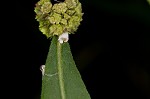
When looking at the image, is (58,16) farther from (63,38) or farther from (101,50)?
(101,50)

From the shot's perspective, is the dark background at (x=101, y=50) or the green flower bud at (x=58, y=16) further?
the dark background at (x=101, y=50)

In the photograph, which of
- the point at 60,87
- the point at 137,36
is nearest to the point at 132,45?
the point at 137,36

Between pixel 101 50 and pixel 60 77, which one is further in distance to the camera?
pixel 101 50

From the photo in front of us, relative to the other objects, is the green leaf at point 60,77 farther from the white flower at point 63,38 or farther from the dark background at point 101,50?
the dark background at point 101,50

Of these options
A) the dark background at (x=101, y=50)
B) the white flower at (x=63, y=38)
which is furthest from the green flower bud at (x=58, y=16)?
the dark background at (x=101, y=50)

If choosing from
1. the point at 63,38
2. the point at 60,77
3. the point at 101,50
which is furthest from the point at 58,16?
the point at 101,50

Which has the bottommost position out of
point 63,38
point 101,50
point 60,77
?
point 60,77
